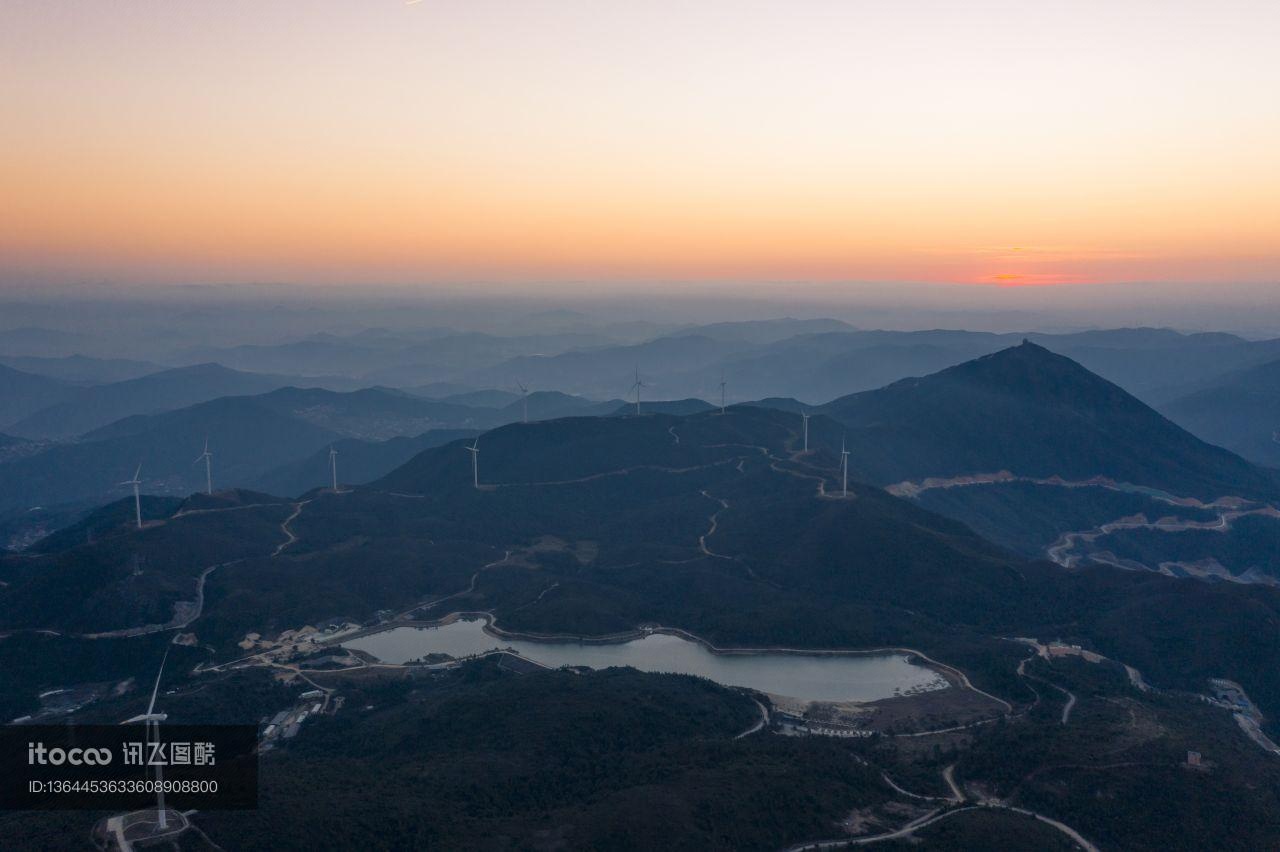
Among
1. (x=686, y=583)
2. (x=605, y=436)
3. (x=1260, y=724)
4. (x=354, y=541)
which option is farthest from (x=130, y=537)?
(x=1260, y=724)

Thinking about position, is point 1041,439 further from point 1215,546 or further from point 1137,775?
point 1137,775

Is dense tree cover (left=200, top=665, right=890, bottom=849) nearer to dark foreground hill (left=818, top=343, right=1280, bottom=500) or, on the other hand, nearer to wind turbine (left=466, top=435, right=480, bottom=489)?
wind turbine (left=466, top=435, right=480, bottom=489)

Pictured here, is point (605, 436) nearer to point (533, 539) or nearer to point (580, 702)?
point (533, 539)

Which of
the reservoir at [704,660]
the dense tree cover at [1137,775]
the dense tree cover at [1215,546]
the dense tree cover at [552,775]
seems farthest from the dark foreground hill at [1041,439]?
the dense tree cover at [552,775]

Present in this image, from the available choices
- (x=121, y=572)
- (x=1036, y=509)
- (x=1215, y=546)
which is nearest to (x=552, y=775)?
(x=121, y=572)

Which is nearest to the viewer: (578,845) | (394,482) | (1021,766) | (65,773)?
(578,845)

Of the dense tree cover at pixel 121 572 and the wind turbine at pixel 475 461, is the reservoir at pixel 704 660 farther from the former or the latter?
the wind turbine at pixel 475 461
